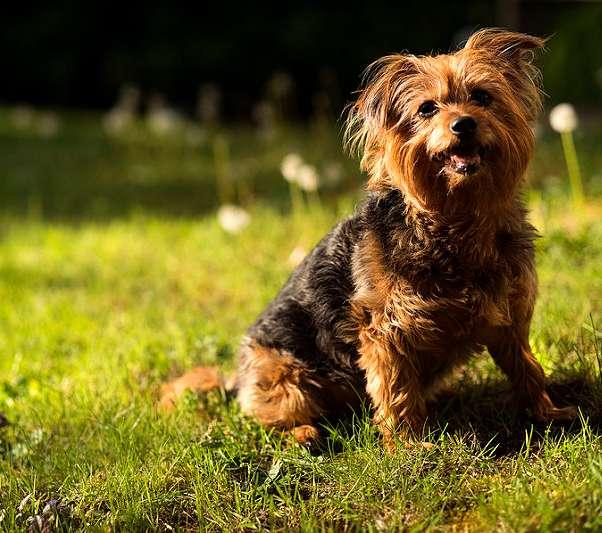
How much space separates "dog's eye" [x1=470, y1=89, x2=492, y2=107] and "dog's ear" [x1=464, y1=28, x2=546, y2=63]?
23 centimetres

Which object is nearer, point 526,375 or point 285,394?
point 526,375

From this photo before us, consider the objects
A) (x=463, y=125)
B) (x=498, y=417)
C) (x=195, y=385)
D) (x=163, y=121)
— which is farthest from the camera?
(x=163, y=121)

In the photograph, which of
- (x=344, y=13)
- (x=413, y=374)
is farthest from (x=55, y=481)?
(x=344, y=13)

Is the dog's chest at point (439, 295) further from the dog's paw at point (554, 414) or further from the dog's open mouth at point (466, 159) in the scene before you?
the dog's paw at point (554, 414)

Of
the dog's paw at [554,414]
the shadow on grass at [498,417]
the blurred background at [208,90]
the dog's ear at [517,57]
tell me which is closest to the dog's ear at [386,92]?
the dog's ear at [517,57]

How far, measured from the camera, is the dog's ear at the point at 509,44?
324 cm

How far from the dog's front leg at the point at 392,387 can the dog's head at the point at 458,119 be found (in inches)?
21.9

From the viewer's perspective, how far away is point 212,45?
17.1 m

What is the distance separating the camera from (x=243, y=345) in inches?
154

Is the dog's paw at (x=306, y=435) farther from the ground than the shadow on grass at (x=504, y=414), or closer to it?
farther from the ground

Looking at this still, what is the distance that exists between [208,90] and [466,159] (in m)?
13.5

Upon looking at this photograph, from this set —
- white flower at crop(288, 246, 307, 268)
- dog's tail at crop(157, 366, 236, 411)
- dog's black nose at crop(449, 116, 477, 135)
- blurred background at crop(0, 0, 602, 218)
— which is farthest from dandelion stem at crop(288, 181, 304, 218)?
dog's black nose at crop(449, 116, 477, 135)

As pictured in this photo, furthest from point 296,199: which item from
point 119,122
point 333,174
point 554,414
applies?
point 119,122

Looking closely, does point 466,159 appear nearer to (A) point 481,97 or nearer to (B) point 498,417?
(A) point 481,97
